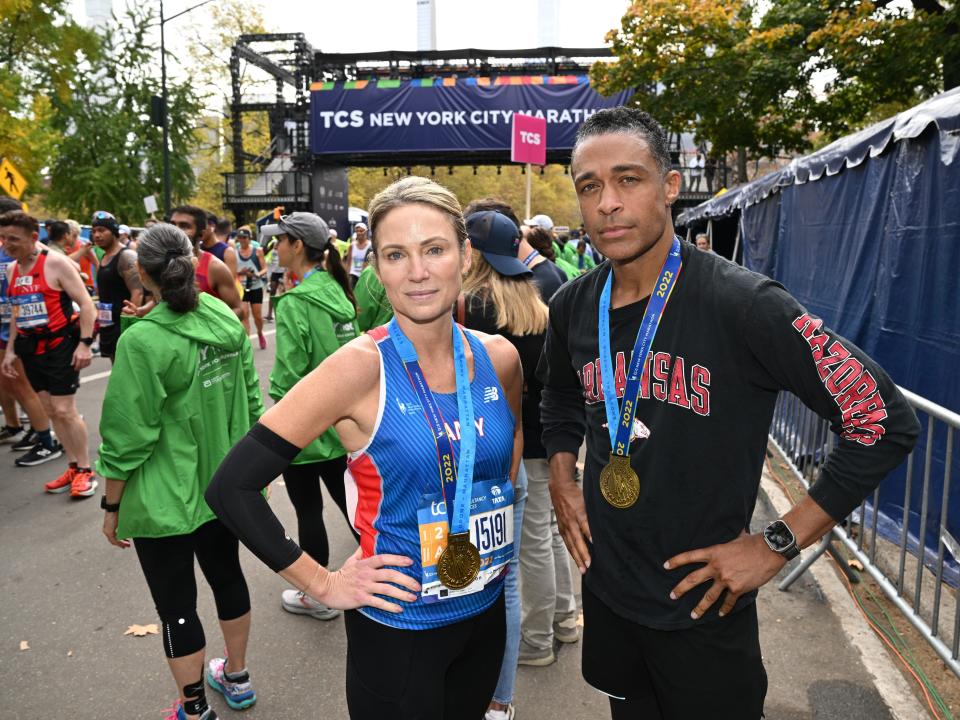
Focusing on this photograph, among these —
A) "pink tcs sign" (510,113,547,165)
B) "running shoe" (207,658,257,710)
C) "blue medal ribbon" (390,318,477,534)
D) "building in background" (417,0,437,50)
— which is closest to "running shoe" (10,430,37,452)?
"running shoe" (207,658,257,710)

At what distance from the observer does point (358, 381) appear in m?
1.76

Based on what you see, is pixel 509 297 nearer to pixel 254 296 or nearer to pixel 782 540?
pixel 782 540

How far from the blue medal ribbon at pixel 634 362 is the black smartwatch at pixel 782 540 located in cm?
41

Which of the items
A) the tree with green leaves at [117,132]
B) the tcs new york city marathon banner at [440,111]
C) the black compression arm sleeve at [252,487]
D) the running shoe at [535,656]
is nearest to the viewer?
the black compression arm sleeve at [252,487]

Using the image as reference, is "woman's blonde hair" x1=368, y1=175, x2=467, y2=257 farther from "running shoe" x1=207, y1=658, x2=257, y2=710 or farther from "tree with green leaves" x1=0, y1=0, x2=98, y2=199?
"tree with green leaves" x1=0, y1=0, x2=98, y2=199

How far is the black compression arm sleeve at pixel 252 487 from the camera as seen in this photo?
1.72 meters

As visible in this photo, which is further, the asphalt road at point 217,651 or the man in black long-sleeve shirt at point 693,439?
the asphalt road at point 217,651

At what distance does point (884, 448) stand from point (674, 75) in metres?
18.3

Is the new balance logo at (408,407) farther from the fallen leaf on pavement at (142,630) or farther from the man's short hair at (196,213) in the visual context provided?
the man's short hair at (196,213)

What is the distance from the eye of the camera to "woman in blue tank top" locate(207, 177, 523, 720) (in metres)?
1.75

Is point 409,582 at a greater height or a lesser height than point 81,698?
greater

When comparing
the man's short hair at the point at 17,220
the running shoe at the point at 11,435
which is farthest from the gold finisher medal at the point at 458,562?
the running shoe at the point at 11,435

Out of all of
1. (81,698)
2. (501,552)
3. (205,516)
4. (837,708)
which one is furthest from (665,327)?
(81,698)

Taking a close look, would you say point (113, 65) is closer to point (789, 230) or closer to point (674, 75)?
point (674, 75)
